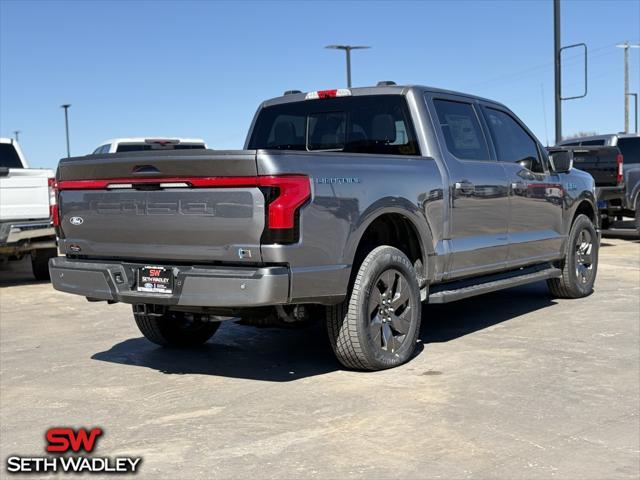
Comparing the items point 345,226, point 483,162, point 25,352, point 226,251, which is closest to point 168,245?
point 226,251

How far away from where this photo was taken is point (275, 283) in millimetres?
4688

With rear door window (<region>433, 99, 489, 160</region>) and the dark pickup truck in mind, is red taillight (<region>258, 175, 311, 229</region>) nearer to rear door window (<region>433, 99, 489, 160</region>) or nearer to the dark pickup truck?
rear door window (<region>433, 99, 489, 160</region>)

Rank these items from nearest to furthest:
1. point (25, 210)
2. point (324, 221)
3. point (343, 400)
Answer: point (343, 400), point (324, 221), point (25, 210)

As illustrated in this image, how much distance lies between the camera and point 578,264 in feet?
27.8

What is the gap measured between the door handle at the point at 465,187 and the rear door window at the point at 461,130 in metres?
0.24

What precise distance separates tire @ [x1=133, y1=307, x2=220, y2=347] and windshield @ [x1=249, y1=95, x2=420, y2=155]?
167 centimetres

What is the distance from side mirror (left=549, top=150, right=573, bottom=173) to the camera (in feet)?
26.1

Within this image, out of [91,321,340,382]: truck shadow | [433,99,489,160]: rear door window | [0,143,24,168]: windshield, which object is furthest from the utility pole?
[91,321,340,382]: truck shadow

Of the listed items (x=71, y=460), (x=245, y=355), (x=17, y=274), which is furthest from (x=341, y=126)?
(x=17, y=274)

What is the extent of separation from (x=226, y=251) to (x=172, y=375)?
4.13ft

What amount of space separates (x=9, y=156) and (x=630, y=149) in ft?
37.1

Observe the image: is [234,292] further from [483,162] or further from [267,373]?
[483,162]

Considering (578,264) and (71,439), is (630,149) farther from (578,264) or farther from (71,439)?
(71,439)

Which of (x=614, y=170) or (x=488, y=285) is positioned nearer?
(x=488, y=285)
